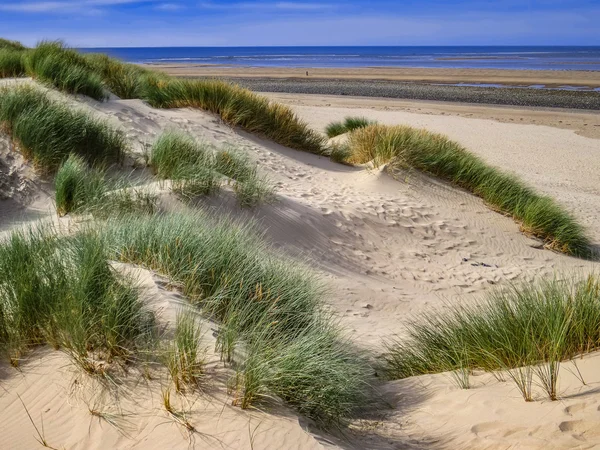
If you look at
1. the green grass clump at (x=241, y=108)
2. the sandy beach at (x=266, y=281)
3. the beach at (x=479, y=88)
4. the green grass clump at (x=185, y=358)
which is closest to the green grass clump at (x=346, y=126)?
the sandy beach at (x=266, y=281)

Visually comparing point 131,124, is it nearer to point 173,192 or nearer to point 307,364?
point 173,192

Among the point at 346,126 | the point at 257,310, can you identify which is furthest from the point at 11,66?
the point at 257,310

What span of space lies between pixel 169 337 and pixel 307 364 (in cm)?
78

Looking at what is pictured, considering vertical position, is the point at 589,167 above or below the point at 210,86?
below

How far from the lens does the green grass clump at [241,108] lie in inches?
427

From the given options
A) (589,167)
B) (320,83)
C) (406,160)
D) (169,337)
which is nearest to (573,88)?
(320,83)

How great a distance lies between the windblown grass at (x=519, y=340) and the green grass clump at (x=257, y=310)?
0.46 metres

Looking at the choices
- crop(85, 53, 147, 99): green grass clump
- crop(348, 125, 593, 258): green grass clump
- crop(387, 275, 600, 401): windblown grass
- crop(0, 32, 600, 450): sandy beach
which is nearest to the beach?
crop(0, 32, 600, 450): sandy beach

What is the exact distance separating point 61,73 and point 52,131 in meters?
2.45

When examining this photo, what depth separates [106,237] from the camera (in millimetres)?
4410

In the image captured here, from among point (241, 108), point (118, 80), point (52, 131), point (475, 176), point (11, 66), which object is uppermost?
point (11, 66)

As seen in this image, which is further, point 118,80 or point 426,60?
point 426,60

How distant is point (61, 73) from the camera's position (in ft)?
32.5

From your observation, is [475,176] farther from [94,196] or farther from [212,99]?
[94,196]
